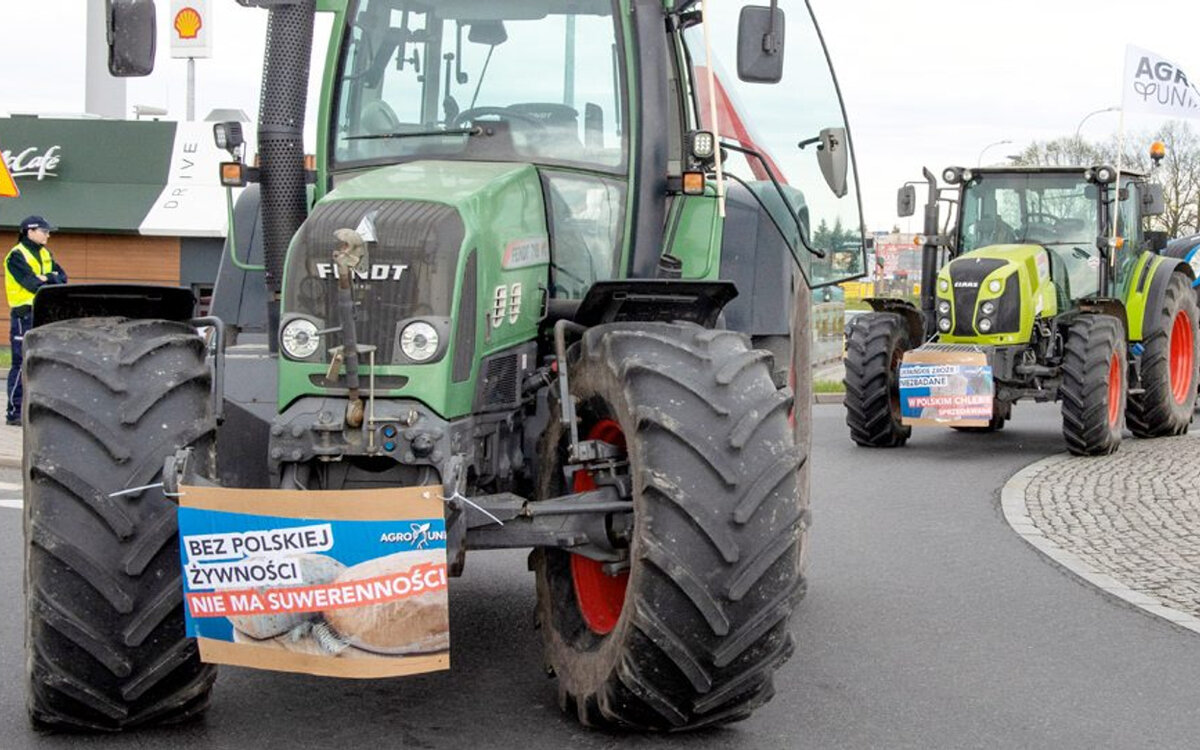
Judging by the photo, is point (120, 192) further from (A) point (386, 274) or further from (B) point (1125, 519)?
(A) point (386, 274)

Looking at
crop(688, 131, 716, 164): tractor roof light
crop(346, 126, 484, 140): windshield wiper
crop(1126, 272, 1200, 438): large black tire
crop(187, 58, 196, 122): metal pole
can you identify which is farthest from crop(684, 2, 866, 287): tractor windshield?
crop(187, 58, 196, 122): metal pole

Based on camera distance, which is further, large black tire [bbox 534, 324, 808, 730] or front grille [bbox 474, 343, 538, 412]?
front grille [bbox 474, 343, 538, 412]

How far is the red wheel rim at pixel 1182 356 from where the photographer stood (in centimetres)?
1936

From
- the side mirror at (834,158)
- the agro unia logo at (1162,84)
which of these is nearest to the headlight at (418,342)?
the side mirror at (834,158)

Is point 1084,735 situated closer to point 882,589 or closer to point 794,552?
point 794,552

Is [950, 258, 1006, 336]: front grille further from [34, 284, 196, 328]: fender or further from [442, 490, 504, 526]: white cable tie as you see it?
[442, 490, 504, 526]: white cable tie

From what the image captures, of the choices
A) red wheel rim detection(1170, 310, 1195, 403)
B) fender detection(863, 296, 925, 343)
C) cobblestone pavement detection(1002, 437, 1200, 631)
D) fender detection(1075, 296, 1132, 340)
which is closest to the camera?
cobblestone pavement detection(1002, 437, 1200, 631)

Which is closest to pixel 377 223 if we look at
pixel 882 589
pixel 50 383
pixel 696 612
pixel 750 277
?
pixel 50 383

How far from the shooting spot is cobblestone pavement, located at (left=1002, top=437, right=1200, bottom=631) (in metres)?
9.40

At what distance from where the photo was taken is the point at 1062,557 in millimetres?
10312

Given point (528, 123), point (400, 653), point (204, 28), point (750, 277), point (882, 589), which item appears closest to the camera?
point (400, 653)

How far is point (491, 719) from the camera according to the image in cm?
612

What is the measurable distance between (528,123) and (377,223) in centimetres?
123

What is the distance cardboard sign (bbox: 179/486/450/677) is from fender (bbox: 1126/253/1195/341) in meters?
14.2
